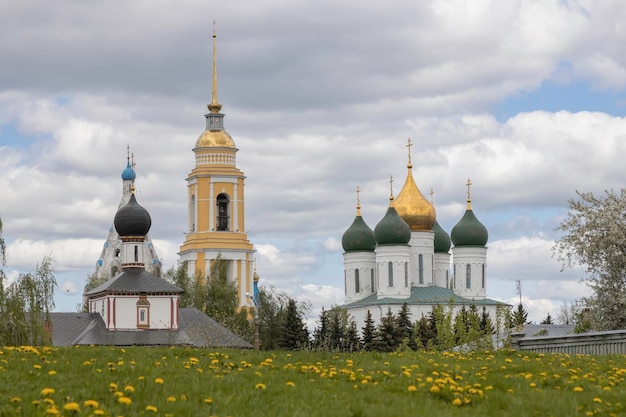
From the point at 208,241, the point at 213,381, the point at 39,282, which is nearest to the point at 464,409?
the point at 213,381

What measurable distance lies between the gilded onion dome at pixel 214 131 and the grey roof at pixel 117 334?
23.3m

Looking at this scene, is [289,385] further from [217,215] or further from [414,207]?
[414,207]

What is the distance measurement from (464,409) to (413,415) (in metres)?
0.85

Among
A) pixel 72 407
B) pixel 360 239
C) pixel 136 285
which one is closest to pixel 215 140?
pixel 360 239

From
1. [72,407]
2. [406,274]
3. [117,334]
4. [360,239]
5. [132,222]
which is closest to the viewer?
[72,407]

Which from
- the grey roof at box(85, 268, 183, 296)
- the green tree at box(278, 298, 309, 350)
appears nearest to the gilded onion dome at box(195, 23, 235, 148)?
the green tree at box(278, 298, 309, 350)

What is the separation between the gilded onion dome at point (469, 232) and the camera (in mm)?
87875

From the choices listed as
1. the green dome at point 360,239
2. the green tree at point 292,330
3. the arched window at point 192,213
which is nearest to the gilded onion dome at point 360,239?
the green dome at point 360,239

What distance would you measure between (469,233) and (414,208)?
4.83 metres

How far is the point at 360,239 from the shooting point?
281 ft

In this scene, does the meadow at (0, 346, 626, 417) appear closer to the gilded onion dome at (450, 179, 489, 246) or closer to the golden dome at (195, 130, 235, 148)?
the golden dome at (195, 130, 235, 148)

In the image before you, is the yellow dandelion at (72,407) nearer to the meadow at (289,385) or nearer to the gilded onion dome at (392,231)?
the meadow at (289,385)

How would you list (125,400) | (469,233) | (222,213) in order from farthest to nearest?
1. (469,233)
2. (222,213)
3. (125,400)

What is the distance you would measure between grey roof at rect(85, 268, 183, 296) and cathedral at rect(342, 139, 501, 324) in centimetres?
2633
